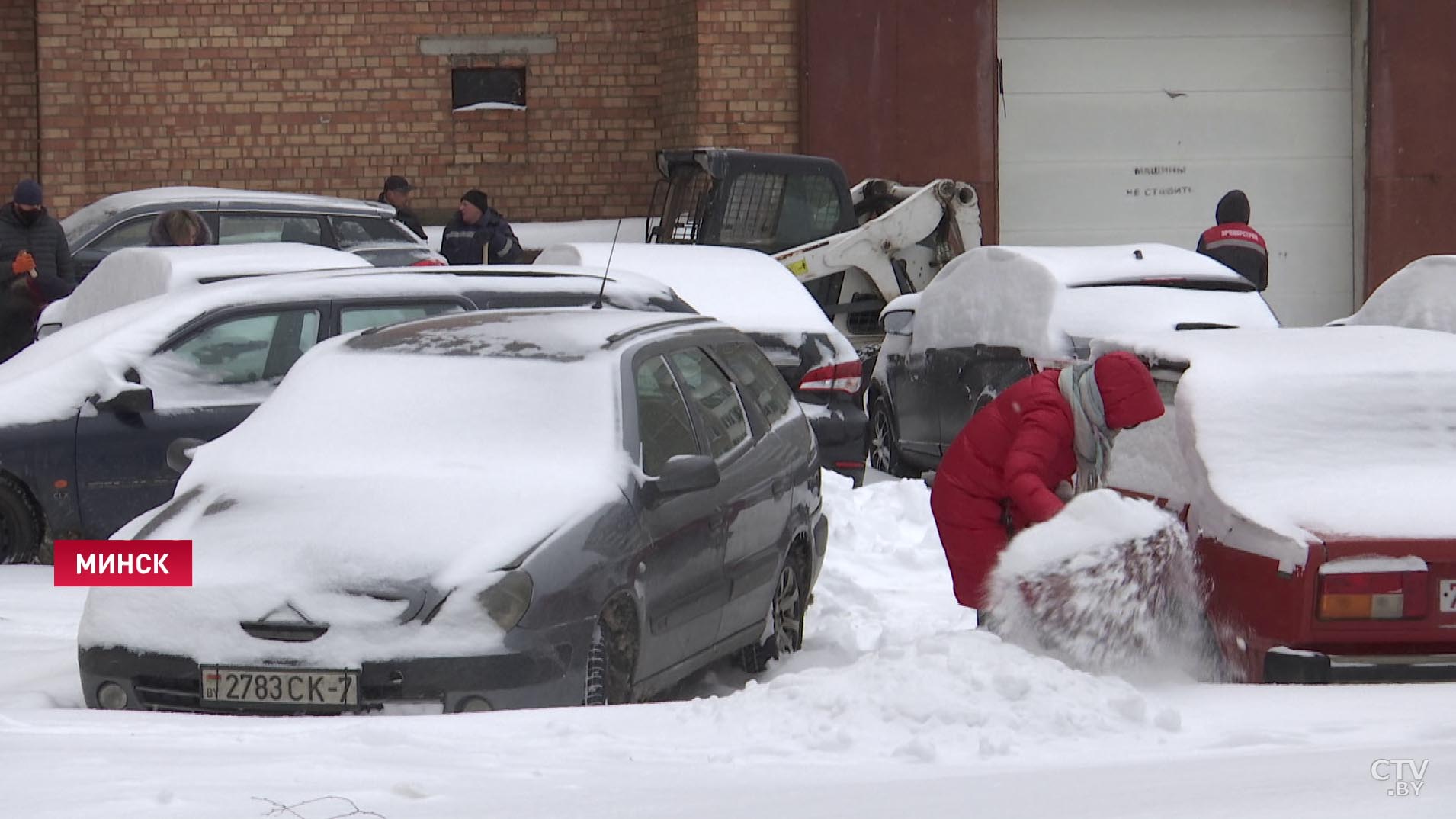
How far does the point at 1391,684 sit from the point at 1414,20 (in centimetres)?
1463

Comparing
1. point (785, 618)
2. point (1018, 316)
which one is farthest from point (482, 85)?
point (785, 618)

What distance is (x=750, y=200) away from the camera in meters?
15.2

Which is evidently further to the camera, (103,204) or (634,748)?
(103,204)

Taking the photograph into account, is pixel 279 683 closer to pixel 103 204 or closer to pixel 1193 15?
pixel 103 204

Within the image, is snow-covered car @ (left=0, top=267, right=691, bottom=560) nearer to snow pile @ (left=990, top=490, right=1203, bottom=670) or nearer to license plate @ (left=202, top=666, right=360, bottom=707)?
license plate @ (left=202, top=666, right=360, bottom=707)

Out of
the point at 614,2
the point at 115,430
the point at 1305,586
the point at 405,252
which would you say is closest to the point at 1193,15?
the point at 614,2

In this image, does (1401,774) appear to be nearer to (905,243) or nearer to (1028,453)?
(1028,453)

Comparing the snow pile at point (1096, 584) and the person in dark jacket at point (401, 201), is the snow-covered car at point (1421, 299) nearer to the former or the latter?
the snow pile at point (1096, 584)

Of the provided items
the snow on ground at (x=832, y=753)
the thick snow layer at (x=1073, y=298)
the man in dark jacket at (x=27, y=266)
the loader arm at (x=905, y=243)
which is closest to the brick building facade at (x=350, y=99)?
the loader arm at (x=905, y=243)

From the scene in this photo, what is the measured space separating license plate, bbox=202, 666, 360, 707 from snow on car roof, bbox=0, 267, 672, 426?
315 cm

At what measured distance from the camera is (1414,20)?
18.2 m

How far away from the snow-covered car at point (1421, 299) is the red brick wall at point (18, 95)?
13163 millimetres

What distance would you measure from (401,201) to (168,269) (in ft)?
20.0

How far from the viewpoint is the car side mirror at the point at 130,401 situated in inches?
317
